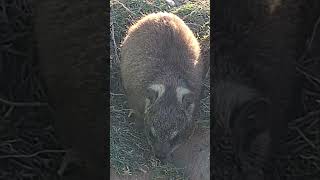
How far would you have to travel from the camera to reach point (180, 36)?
2035mm

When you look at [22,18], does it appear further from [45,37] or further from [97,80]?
[97,80]

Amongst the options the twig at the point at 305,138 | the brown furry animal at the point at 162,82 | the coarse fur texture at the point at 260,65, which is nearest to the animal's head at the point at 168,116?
the brown furry animal at the point at 162,82

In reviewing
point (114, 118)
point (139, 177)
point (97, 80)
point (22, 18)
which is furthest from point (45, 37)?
point (139, 177)

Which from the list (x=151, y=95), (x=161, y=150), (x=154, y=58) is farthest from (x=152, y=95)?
(x=161, y=150)

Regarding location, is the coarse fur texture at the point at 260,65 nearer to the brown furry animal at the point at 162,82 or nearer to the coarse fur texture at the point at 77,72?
the brown furry animal at the point at 162,82

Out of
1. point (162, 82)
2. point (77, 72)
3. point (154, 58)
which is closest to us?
point (77, 72)

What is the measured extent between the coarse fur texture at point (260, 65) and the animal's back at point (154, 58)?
0.16m

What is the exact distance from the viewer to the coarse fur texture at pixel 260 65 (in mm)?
1416

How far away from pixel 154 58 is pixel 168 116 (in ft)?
0.73

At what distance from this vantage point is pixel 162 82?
5.37 feet

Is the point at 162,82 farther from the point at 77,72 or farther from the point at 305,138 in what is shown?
the point at 305,138

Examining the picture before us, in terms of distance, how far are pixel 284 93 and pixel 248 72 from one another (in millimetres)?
115

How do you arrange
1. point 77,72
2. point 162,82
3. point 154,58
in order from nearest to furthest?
point 77,72, point 162,82, point 154,58

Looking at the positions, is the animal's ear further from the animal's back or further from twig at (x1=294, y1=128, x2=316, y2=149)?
twig at (x1=294, y1=128, x2=316, y2=149)
